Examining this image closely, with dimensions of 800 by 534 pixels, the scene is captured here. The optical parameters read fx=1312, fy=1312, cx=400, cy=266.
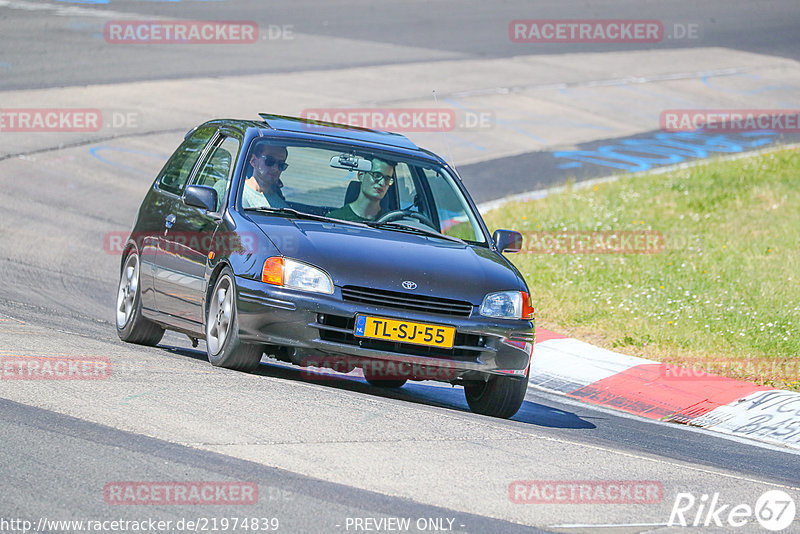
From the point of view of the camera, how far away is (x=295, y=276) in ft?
25.4

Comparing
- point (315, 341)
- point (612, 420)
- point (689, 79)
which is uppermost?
point (689, 79)

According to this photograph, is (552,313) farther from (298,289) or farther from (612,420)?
(298,289)

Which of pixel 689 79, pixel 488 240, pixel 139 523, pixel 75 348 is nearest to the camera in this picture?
pixel 139 523

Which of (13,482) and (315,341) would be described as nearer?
(13,482)

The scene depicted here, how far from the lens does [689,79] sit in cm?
2961

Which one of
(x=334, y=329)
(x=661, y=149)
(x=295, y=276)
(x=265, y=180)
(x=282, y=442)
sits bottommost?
(x=282, y=442)

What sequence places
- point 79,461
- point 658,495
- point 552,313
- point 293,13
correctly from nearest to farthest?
point 79,461
point 658,495
point 552,313
point 293,13

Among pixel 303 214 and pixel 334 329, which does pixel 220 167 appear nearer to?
pixel 303 214

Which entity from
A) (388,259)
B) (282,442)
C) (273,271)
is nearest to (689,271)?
(388,259)

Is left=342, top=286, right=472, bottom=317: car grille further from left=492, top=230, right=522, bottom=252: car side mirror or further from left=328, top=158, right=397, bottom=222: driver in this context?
left=492, top=230, right=522, bottom=252: car side mirror

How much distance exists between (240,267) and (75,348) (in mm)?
1221

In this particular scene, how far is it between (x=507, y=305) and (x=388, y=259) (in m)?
0.80

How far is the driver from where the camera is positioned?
8680mm

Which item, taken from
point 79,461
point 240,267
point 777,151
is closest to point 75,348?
point 240,267
